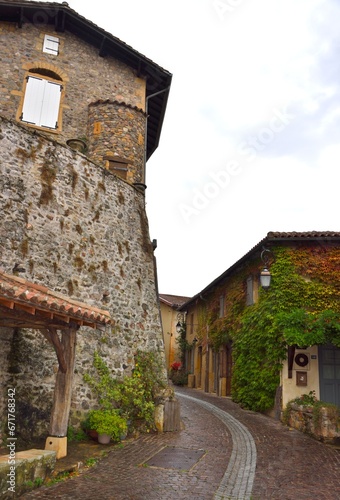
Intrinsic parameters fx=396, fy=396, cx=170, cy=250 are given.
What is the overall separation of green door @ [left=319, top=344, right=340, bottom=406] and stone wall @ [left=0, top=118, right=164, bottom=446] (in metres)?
5.08

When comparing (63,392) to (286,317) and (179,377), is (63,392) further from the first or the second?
(179,377)

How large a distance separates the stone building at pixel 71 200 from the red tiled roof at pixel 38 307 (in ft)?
0.06

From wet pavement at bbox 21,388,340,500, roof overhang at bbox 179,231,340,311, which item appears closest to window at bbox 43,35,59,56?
roof overhang at bbox 179,231,340,311

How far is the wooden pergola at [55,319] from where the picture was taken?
226 inches

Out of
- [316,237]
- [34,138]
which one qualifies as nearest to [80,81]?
[34,138]

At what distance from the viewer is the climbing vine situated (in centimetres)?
1112

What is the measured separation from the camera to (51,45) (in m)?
14.3

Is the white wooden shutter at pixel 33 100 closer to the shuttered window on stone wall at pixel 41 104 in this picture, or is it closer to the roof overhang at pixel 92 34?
the shuttered window on stone wall at pixel 41 104

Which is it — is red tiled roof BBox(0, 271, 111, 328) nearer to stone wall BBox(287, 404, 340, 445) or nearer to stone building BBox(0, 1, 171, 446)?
stone building BBox(0, 1, 171, 446)

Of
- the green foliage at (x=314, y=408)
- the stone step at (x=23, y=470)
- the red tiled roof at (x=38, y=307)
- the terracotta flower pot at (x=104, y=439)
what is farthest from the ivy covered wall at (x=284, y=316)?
the stone step at (x=23, y=470)

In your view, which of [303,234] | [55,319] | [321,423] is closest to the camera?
[55,319]

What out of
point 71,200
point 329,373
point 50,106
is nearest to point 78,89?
point 50,106

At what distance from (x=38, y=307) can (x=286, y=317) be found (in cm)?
808

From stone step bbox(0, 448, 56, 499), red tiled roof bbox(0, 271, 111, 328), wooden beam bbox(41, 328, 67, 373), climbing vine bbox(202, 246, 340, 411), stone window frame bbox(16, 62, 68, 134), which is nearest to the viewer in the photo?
stone step bbox(0, 448, 56, 499)
